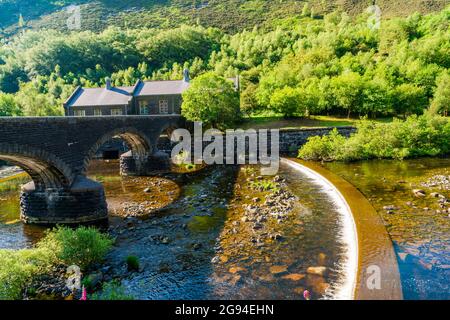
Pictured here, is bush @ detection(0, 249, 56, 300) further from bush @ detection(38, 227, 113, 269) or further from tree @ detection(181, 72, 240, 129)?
tree @ detection(181, 72, 240, 129)

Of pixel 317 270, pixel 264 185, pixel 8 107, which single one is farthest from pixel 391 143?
pixel 8 107

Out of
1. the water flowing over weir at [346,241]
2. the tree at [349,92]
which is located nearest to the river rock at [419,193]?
the water flowing over weir at [346,241]

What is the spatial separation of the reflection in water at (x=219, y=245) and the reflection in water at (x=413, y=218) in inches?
120

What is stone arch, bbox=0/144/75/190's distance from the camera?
62.2 ft

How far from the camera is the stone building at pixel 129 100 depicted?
58094 mm

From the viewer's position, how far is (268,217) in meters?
22.2

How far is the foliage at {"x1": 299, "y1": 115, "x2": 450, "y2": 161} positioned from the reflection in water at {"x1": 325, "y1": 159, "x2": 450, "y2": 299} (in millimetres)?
3816

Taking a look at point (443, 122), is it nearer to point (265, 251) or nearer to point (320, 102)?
point (320, 102)

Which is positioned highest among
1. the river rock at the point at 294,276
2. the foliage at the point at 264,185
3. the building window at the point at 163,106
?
the building window at the point at 163,106

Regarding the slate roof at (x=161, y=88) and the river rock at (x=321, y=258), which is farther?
the slate roof at (x=161, y=88)

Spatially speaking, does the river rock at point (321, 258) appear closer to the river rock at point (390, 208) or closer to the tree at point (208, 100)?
the river rock at point (390, 208)

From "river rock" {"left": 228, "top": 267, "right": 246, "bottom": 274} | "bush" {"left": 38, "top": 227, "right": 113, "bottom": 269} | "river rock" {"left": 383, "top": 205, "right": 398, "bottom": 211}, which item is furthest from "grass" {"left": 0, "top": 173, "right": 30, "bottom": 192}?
"river rock" {"left": 383, "top": 205, "right": 398, "bottom": 211}

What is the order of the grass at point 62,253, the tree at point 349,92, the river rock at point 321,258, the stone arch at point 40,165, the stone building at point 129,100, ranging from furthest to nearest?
the tree at point 349,92 → the stone building at point 129,100 → the stone arch at point 40,165 → the river rock at point 321,258 → the grass at point 62,253

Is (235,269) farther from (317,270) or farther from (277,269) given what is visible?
(317,270)
